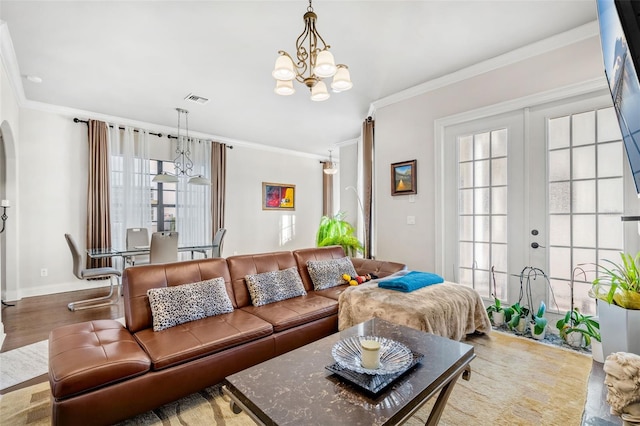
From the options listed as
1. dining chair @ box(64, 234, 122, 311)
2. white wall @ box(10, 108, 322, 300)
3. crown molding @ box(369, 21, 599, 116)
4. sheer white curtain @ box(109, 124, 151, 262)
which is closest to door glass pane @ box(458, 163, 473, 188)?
crown molding @ box(369, 21, 599, 116)

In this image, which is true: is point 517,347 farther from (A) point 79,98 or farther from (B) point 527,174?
(A) point 79,98

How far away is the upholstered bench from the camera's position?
1.47 m

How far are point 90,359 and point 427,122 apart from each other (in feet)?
13.3

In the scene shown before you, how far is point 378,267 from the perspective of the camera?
3.60 m

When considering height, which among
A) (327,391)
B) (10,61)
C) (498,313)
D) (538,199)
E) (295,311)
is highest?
(10,61)

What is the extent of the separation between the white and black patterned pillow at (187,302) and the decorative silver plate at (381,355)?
1.19 m

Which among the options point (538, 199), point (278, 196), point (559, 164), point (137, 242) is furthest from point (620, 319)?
point (278, 196)

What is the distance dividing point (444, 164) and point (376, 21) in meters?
1.92

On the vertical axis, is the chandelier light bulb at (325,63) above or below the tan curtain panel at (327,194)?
above

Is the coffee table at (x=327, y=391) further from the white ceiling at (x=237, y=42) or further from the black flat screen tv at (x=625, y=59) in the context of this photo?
the white ceiling at (x=237, y=42)

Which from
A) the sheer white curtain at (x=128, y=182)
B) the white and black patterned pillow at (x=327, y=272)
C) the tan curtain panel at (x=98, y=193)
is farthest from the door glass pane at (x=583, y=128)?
the tan curtain panel at (x=98, y=193)

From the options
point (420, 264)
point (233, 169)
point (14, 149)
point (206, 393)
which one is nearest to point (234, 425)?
point (206, 393)

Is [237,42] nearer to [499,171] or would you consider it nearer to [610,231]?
[499,171]

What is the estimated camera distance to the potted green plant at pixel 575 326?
256 centimetres
